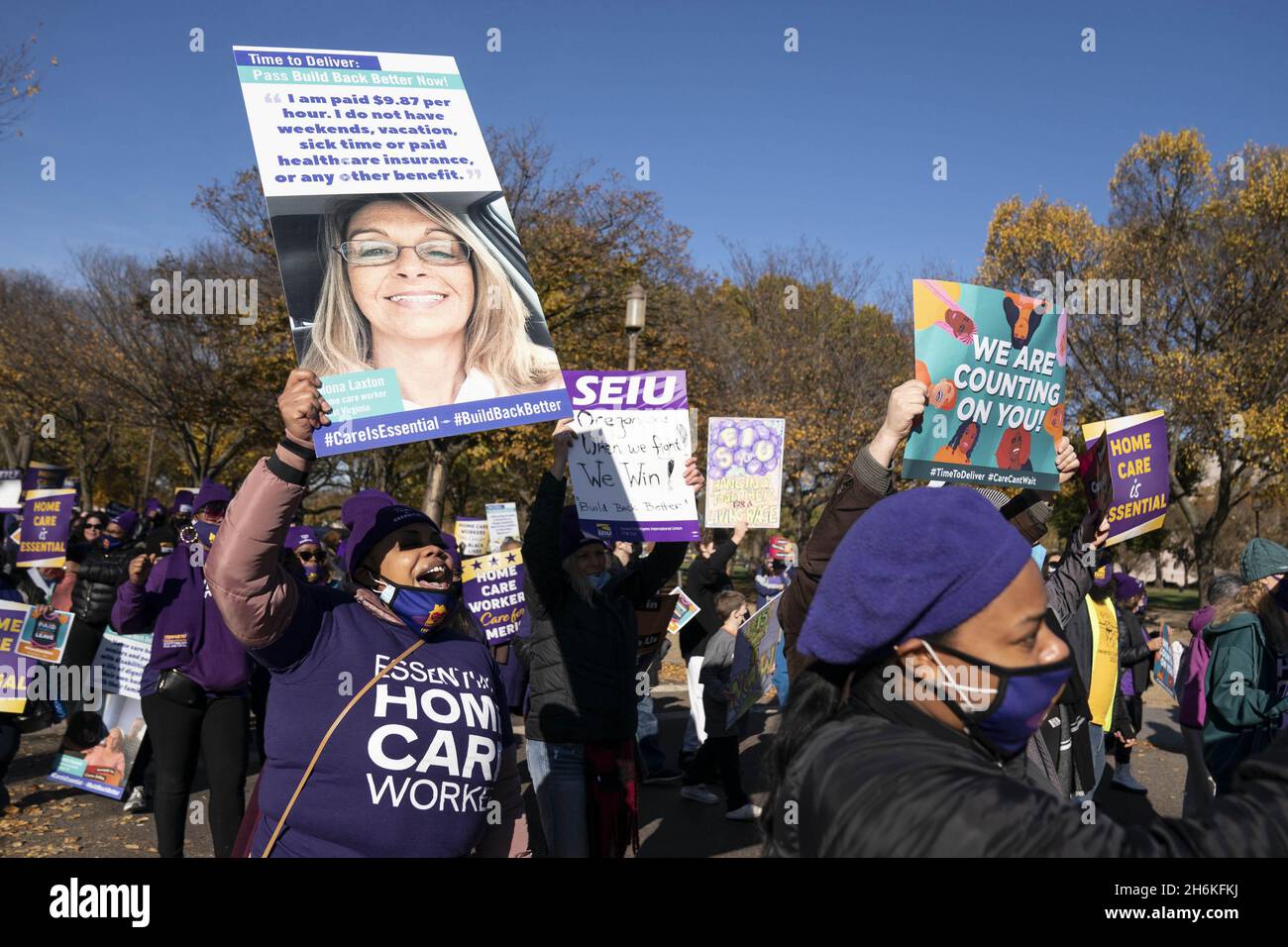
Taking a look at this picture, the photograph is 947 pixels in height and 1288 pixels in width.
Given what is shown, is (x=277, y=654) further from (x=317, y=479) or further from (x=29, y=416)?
(x=317, y=479)

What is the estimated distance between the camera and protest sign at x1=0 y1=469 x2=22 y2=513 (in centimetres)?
1558

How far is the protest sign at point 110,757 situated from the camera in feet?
26.8

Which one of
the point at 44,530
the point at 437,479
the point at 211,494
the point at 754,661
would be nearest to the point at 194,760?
the point at 211,494

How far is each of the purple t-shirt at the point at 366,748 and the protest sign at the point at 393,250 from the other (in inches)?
23.0

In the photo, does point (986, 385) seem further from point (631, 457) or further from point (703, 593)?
point (703, 593)

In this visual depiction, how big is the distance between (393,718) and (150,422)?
2803 centimetres

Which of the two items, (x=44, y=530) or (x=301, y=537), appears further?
(x=44, y=530)

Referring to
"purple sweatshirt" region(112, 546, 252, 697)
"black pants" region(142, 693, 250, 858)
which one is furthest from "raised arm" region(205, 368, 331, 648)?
"black pants" region(142, 693, 250, 858)

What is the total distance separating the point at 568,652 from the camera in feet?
16.0

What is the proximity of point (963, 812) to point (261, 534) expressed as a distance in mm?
1842

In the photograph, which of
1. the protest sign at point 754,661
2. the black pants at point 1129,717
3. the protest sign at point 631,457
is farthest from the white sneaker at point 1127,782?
the protest sign at point 631,457

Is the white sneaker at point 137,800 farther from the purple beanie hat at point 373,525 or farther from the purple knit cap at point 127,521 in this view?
the purple beanie hat at point 373,525

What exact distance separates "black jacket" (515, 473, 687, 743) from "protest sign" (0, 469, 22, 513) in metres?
13.8
